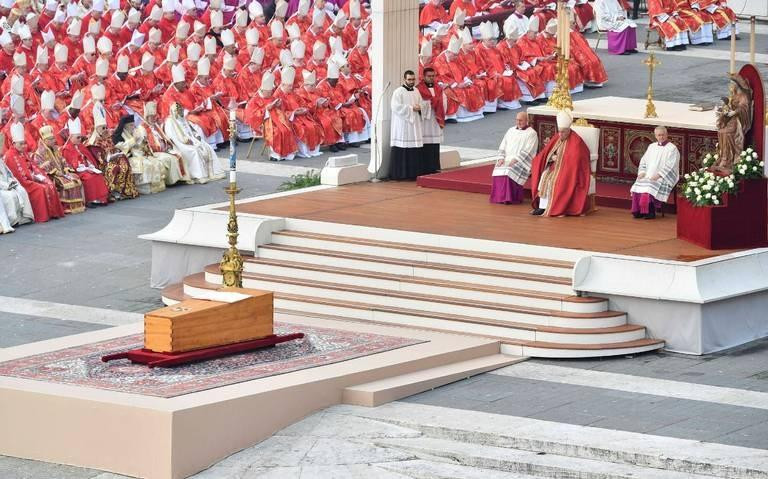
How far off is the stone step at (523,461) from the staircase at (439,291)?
2524mm

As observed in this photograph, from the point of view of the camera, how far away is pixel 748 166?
1894cm

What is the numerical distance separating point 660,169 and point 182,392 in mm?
6465

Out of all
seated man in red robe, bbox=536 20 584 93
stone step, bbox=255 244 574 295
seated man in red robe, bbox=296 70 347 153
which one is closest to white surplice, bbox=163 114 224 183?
seated man in red robe, bbox=296 70 347 153

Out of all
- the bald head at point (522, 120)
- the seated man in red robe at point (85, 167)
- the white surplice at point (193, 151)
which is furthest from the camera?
the white surplice at point (193, 151)

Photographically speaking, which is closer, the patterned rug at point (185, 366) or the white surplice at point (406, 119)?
the patterned rug at point (185, 366)

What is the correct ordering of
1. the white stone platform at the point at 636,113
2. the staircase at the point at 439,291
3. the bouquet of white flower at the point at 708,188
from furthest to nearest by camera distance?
the white stone platform at the point at 636,113 < the bouquet of white flower at the point at 708,188 < the staircase at the point at 439,291

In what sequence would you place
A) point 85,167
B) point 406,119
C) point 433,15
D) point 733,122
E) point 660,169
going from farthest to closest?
point 433,15 < point 85,167 < point 406,119 < point 660,169 < point 733,122

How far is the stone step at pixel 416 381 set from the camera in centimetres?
1642

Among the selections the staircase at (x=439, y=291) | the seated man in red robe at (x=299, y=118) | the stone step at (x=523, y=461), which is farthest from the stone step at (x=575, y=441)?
the seated man in red robe at (x=299, y=118)

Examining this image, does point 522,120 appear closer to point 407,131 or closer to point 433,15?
point 407,131

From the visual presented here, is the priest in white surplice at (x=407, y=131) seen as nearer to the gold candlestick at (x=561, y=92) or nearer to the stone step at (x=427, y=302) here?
the gold candlestick at (x=561, y=92)

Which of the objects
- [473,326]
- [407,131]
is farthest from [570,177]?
[407,131]

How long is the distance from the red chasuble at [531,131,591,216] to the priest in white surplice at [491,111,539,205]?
44 centimetres

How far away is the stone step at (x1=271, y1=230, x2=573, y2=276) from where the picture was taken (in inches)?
736
